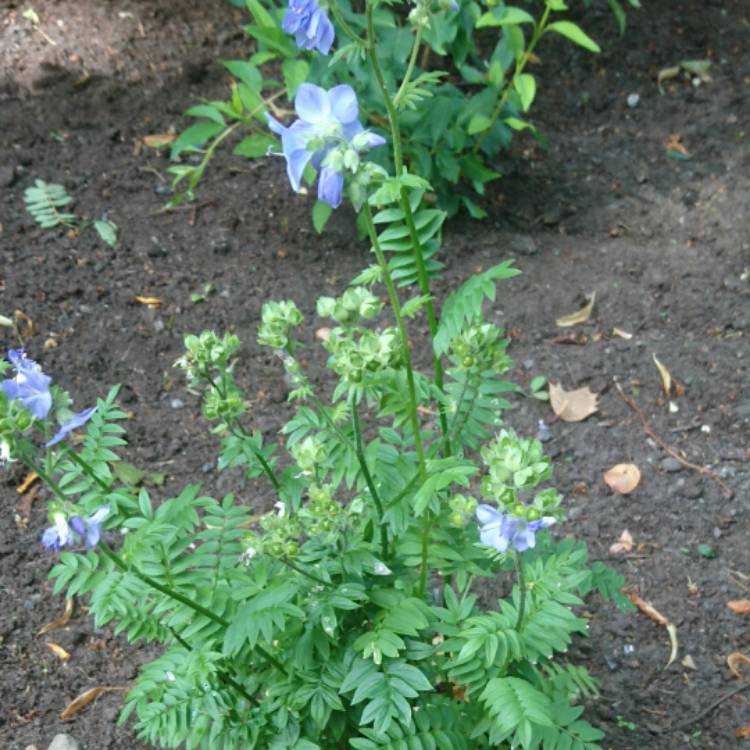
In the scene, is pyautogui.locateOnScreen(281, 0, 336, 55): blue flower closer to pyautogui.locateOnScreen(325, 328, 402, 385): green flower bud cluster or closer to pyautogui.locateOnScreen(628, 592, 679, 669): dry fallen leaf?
pyautogui.locateOnScreen(325, 328, 402, 385): green flower bud cluster

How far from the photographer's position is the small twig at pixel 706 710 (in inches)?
111

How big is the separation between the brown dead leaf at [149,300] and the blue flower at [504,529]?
2486mm

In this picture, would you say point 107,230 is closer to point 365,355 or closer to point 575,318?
point 575,318

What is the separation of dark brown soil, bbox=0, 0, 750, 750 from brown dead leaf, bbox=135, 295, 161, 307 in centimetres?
5

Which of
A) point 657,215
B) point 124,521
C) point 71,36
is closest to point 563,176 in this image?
point 657,215

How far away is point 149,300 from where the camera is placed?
4004 mm

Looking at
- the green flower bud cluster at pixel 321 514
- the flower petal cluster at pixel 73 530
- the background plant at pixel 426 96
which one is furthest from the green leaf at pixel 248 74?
the flower petal cluster at pixel 73 530

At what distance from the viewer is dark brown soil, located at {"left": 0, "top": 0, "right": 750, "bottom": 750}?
302 cm

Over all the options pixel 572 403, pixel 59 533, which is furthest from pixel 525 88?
pixel 59 533

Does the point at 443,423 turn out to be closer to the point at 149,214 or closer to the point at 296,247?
the point at 296,247

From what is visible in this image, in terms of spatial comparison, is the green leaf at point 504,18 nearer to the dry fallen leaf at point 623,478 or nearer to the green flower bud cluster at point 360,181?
the dry fallen leaf at point 623,478

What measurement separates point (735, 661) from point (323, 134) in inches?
82.9

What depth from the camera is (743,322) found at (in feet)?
13.1

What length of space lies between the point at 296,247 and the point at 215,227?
1.17 feet
